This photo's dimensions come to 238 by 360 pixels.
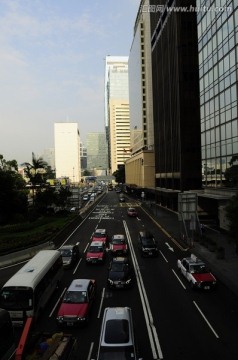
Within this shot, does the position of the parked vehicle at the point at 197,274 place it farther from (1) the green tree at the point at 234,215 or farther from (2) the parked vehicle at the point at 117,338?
(2) the parked vehicle at the point at 117,338

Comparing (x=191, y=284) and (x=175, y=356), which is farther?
(x=191, y=284)

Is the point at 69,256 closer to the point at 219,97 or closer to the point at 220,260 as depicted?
the point at 220,260

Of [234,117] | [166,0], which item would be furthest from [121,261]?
[166,0]

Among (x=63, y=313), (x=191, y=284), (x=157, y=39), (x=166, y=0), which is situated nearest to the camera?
(x=63, y=313)

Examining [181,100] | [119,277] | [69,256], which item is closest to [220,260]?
[119,277]

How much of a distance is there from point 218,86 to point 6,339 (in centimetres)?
3972

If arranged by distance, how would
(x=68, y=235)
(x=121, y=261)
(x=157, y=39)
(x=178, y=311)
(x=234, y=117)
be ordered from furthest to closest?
(x=157, y=39)
(x=68, y=235)
(x=234, y=117)
(x=121, y=261)
(x=178, y=311)

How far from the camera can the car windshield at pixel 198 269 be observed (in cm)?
2594

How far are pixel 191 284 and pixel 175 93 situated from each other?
157ft

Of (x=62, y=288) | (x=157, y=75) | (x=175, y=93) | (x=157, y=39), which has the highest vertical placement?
(x=157, y=39)

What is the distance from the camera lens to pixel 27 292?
1995 cm

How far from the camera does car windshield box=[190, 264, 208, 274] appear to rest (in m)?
25.9

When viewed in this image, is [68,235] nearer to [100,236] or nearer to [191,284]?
[100,236]

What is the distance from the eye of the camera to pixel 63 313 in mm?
19375
